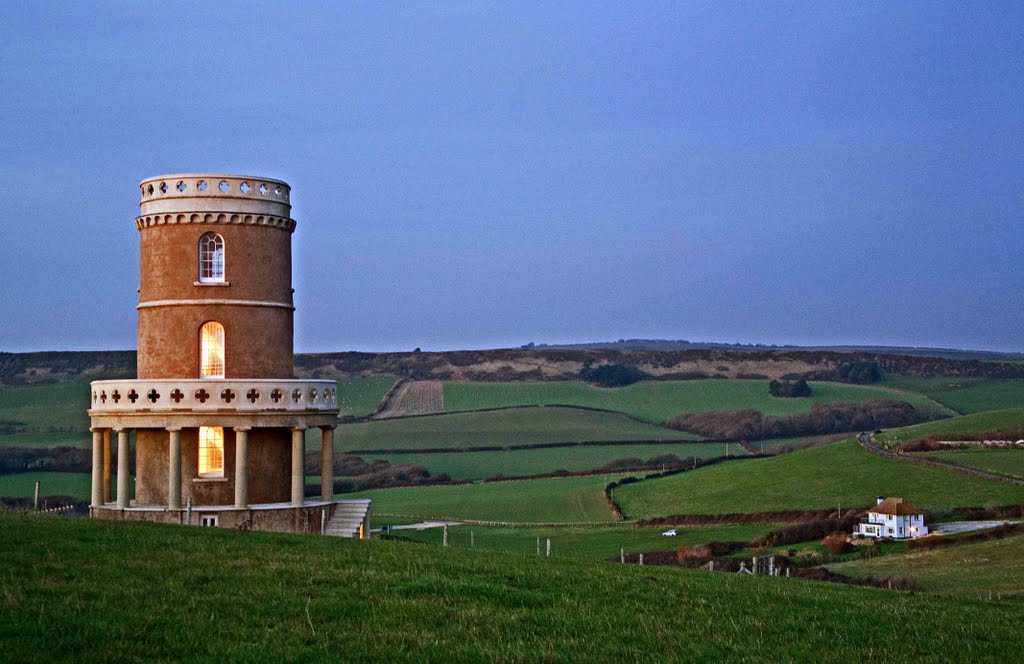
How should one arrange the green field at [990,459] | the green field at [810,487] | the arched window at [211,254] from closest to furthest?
the arched window at [211,254], the green field at [810,487], the green field at [990,459]

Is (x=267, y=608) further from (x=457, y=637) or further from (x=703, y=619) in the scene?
(x=703, y=619)

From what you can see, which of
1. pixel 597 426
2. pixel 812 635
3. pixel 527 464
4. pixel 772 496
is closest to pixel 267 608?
pixel 812 635

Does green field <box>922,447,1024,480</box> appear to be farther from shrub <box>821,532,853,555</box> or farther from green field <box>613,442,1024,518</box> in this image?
shrub <box>821,532,853,555</box>

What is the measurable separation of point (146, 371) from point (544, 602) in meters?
23.6

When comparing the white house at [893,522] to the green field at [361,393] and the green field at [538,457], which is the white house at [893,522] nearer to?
the green field at [538,457]

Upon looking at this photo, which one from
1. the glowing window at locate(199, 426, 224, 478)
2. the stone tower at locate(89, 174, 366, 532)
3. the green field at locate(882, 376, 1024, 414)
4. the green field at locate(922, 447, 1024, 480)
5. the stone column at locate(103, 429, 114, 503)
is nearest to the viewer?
the stone tower at locate(89, 174, 366, 532)

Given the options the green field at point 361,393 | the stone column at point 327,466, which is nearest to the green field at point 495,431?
the green field at point 361,393

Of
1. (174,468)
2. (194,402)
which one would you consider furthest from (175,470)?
(194,402)

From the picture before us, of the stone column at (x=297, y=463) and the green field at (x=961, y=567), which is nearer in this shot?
the stone column at (x=297, y=463)

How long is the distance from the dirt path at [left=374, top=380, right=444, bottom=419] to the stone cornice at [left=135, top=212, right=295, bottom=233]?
260 ft

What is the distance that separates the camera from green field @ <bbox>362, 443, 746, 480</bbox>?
93062 mm

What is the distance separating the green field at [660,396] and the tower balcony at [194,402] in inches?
3387

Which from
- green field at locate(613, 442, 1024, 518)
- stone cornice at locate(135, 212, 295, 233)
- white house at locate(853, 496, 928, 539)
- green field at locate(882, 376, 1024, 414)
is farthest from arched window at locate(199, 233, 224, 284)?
green field at locate(882, 376, 1024, 414)

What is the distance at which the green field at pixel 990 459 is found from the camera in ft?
231
